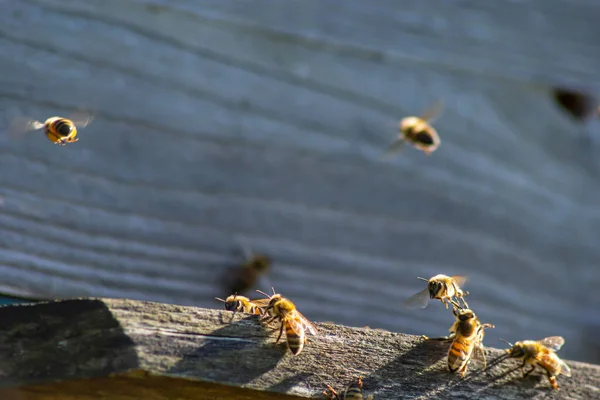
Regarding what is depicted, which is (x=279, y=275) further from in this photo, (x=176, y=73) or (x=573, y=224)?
(x=573, y=224)

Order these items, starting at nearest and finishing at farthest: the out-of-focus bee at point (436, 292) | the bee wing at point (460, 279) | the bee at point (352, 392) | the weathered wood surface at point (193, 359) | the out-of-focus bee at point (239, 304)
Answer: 1. the weathered wood surface at point (193, 359)
2. the bee at point (352, 392)
3. the out-of-focus bee at point (239, 304)
4. the out-of-focus bee at point (436, 292)
5. the bee wing at point (460, 279)

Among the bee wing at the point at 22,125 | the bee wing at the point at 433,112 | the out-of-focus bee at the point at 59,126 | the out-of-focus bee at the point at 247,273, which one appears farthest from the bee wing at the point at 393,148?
the bee wing at the point at 22,125

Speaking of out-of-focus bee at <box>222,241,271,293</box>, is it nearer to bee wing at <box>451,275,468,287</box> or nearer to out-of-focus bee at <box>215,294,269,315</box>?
out-of-focus bee at <box>215,294,269,315</box>

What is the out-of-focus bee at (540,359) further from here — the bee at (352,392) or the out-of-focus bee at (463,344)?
the bee at (352,392)

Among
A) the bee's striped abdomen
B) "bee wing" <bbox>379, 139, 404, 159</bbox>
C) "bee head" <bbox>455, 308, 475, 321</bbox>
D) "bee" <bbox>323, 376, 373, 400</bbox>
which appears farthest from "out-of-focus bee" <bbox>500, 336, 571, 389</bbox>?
"bee wing" <bbox>379, 139, 404, 159</bbox>

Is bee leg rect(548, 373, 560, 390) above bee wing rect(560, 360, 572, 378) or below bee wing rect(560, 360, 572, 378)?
below

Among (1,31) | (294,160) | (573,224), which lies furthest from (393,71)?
(1,31)

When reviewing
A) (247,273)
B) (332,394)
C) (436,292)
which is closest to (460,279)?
(436,292)

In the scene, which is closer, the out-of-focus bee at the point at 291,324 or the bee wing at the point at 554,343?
the out-of-focus bee at the point at 291,324
